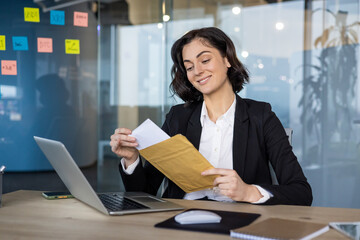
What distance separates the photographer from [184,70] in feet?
6.86

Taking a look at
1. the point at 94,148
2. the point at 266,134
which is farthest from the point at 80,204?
the point at 94,148

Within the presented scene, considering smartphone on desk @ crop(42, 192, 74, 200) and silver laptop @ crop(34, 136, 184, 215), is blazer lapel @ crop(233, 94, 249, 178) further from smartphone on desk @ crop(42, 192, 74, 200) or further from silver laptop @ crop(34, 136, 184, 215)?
smartphone on desk @ crop(42, 192, 74, 200)

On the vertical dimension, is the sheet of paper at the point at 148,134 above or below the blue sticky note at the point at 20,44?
below

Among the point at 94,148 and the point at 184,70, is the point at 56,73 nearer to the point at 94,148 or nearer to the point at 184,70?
the point at 94,148

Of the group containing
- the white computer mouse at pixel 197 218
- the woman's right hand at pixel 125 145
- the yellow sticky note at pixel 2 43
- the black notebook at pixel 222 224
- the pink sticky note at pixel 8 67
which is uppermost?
the yellow sticky note at pixel 2 43

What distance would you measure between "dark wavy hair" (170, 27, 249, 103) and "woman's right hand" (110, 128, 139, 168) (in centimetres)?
50

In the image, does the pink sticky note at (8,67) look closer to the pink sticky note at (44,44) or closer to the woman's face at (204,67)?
the pink sticky note at (44,44)

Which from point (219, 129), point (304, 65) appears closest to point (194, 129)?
point (219, 129)

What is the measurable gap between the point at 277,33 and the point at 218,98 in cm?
205

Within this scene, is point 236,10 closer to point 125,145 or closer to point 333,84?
point 333,84

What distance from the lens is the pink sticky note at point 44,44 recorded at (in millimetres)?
4055

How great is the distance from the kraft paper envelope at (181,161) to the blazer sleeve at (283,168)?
234 millimetres

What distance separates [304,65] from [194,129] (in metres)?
2.13

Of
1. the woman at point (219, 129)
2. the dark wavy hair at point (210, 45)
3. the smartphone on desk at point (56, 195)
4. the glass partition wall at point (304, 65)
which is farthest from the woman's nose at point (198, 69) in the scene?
the glass partition wall at point (304, 65)
